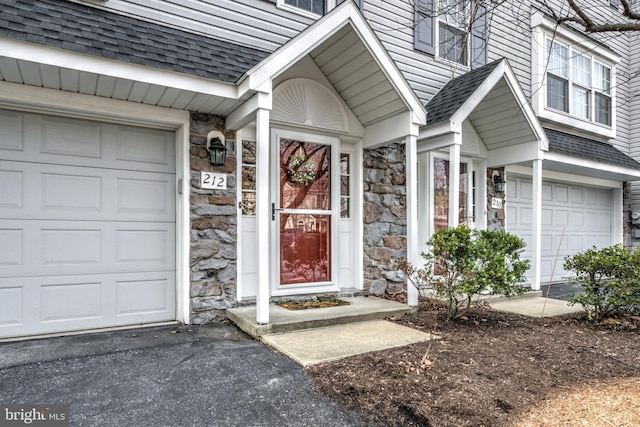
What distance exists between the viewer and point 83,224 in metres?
3.65

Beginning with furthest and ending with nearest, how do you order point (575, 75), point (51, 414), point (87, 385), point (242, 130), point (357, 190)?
point (575, 75), point (357, 190), point (242, 130), point (87, 385), point (51, 414)

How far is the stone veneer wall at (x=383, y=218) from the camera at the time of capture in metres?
5.20

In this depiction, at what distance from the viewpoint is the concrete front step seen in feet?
11.7

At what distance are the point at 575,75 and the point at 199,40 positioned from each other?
24.7 ft

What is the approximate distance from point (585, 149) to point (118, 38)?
771cm

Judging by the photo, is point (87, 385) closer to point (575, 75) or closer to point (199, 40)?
point (199, 40)

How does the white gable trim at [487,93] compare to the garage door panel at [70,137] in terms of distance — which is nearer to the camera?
the garage door panel at [70,137]

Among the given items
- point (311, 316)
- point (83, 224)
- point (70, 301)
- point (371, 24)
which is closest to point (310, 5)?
point (371, 24)

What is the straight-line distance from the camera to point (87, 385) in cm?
250

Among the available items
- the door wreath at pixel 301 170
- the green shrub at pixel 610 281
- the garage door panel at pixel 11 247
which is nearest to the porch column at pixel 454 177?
the green shrub at pixel 610 281

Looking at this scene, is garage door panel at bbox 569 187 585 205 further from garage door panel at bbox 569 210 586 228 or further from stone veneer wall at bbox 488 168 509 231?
stone veneer wall at bbox 488 168 509 231

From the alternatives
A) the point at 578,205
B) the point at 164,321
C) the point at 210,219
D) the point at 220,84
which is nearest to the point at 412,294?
the point at 210,219

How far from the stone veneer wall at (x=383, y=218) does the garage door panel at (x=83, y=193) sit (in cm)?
247

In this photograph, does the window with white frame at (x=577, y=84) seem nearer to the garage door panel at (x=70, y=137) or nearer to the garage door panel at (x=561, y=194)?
the garage door panel at (x=561, y=194)
